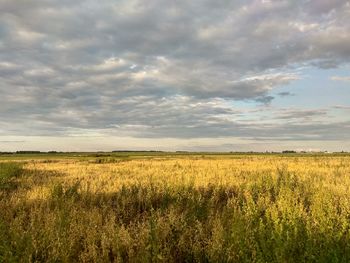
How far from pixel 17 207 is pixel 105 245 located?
17.9 feet

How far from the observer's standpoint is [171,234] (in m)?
7.62

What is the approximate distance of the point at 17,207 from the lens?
1117cm

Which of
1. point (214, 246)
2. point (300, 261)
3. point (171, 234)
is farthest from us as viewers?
point (171, 234)

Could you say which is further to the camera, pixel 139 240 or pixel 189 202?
pixel 189 202

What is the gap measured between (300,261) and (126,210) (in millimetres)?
6060

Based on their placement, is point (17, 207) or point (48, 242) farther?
point (17, 207)

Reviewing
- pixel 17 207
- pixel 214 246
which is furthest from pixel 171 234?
pixel 17 207

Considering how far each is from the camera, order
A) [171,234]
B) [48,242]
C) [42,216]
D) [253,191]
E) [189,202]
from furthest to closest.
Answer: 1. [253,191]
2. [189,202]
3. [42,216]
4. [171,234]
5. [48,242]

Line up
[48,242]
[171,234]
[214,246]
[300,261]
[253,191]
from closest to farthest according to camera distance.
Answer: [300,261] → [214,246] → [48,242] → [171,234] → [253,191]

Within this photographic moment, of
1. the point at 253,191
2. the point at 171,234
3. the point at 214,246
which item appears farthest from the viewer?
the point at 253,191

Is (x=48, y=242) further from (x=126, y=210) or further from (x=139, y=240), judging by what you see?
(x=126, y=210)

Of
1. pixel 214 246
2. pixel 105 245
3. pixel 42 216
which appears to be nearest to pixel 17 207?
pixel 42 216

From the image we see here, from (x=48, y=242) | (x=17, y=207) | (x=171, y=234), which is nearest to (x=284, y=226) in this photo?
(x=171, y=234)

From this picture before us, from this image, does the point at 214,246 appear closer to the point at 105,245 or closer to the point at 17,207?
the point at 105,245
